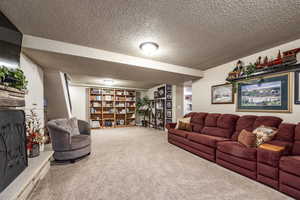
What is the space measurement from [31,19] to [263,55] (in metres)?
4.22

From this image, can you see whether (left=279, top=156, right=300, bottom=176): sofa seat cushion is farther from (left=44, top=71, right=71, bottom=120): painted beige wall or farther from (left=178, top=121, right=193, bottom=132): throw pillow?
(left=44, top=71, right=71, bottom=120): painted beige wall

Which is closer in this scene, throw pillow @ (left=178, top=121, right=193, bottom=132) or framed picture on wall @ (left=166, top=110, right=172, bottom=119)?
throw pillow @ (left=178, top=121, right=193, bottom=132)

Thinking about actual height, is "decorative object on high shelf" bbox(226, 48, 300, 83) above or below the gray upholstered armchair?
above

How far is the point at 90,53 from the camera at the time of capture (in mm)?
2445

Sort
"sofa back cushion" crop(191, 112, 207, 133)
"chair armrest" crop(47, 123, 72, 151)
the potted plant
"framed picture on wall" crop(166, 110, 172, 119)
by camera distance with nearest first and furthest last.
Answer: "chair armrest" crop(47, 123, 72, 151) < "sofa back cushion" crop(191, 112, 207, 133) < "framed picture on wall" crop(166, 110, 172, 119) < the potted plant

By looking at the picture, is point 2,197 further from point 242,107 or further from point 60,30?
point 242,107

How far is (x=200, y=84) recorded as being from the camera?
4242 mm

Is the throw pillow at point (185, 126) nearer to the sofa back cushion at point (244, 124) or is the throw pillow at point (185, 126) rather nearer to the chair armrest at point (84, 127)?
the sofa back cushion at point (244, 124)

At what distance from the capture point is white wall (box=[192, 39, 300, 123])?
7.45 feet

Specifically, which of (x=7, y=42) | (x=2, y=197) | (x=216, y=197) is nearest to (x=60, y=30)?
(x=7, y=42)

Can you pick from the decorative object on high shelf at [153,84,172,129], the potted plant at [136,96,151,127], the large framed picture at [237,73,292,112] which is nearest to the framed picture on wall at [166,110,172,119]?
the decorative object on high shelf at [153,84,172,129]

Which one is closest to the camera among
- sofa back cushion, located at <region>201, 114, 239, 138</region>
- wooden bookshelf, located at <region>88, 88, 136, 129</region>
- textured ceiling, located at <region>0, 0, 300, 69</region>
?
textured ceiling, located at <region>0, 0, 300, 69</region>

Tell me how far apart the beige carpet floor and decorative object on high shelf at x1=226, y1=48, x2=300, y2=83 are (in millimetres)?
2115

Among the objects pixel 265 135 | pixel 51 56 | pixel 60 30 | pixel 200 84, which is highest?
pixel 60 30
